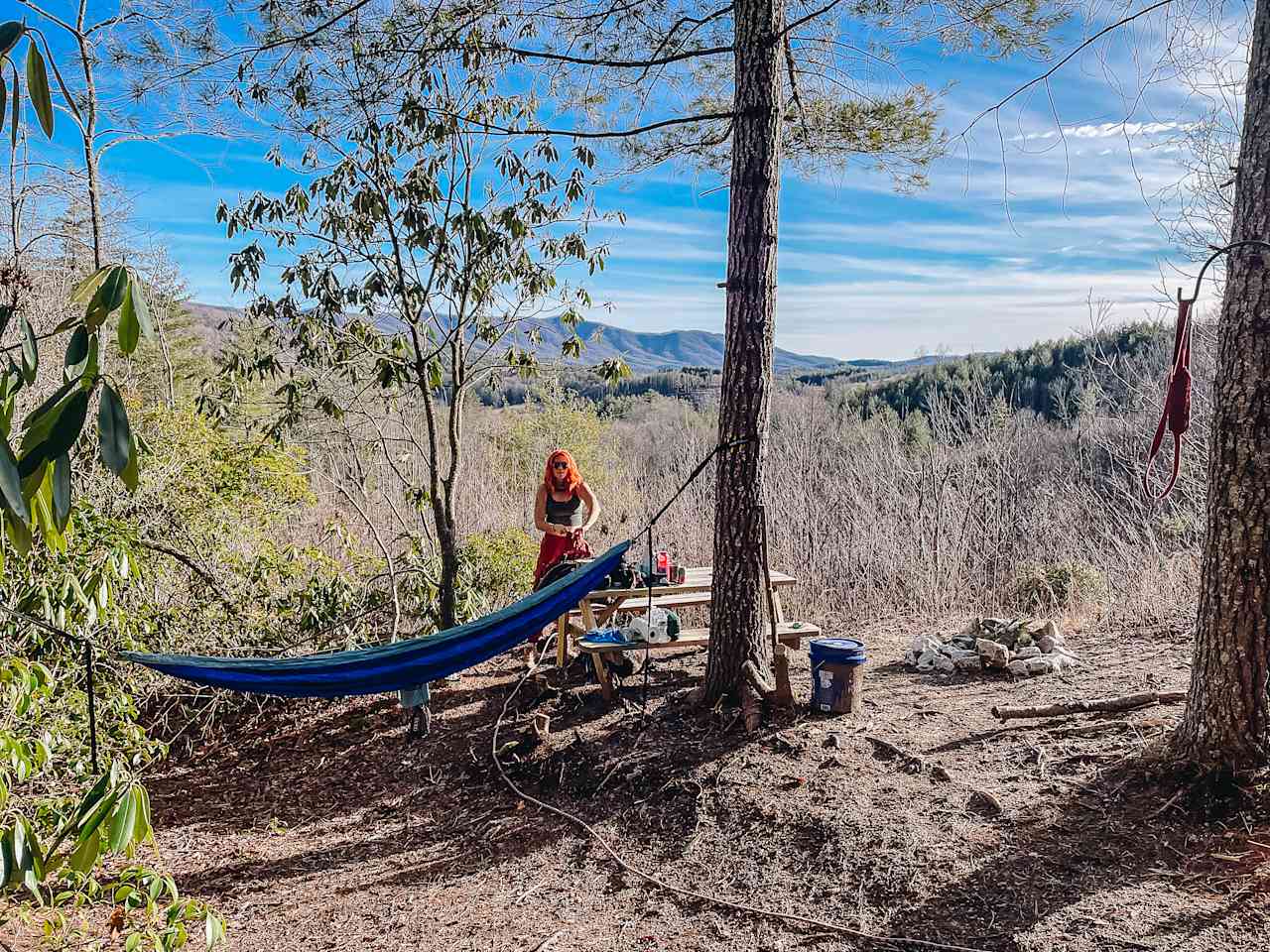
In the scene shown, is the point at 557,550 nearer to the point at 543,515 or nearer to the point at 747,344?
the point at 543,515

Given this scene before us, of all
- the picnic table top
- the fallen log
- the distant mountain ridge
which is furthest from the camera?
the distant mountain ridge

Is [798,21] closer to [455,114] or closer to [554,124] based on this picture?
[554,124]

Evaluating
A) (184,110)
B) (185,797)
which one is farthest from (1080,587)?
(184,110)

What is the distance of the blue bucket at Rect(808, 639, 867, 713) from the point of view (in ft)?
9.69

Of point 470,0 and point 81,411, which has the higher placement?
point 470,0

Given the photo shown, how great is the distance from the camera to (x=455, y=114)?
3.36 m

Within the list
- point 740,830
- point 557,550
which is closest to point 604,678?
point 557,550

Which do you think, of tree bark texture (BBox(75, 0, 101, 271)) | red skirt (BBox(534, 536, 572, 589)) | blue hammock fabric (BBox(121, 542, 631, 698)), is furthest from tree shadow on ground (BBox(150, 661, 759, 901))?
tree bark texture (BBox(75, 0, 101, 271))

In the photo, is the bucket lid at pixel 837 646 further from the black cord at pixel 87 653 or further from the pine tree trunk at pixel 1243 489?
the black cord at pixel 87 653

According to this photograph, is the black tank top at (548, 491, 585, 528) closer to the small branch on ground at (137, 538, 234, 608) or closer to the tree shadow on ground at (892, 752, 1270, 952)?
the small branch on ground at (137, 538, 234, 608)

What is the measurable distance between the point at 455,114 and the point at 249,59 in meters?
0.86

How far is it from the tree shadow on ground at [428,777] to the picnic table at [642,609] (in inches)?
7.4

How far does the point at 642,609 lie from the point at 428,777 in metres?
1.12

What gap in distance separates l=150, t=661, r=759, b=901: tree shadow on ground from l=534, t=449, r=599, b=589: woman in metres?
0.59
